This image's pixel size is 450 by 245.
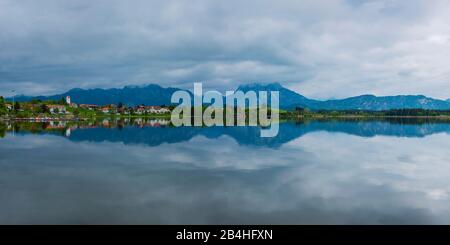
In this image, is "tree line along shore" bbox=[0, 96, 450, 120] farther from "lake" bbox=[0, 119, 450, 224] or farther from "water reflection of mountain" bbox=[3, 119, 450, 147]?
"lake" bbox=[0, 119, 450, 224]

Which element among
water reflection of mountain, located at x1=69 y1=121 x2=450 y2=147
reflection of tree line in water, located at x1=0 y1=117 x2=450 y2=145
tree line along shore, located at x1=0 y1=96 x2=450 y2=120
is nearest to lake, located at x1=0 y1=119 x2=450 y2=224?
water reflection of mountain, located at x1=69 y1=121 x2=450 y2=147

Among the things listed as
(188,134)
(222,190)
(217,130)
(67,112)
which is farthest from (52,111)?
(222,190)

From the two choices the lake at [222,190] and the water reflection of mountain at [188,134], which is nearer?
the lake at [222,190]

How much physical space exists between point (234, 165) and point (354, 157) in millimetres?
7648

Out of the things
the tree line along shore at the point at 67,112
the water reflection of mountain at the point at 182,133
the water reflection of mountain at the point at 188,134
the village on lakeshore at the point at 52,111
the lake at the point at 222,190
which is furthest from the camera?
the tree line along shore at the point at 67,112

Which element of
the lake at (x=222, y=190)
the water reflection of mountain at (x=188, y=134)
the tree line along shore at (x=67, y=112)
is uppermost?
the tree line along shore at (x=67, y=112)

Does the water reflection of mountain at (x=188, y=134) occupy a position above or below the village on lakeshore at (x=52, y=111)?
below

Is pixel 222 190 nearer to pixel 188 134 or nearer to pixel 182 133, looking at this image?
pixel 188 134

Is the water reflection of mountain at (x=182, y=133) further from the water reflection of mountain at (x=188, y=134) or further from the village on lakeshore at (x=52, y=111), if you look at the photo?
the village on lakeshore at (x=52, y=111)

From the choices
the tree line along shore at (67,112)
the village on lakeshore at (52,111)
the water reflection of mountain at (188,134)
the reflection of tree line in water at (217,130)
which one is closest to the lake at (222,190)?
the water reflection of mountain at (188,134)

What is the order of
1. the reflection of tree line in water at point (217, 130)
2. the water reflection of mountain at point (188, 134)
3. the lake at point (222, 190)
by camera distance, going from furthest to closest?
the reflection of tree line in water at point (217, 130)
the water reflection of mountain at point (188, 134)
the lake at point (222, 190)

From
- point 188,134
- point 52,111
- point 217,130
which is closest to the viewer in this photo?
point 188,134
